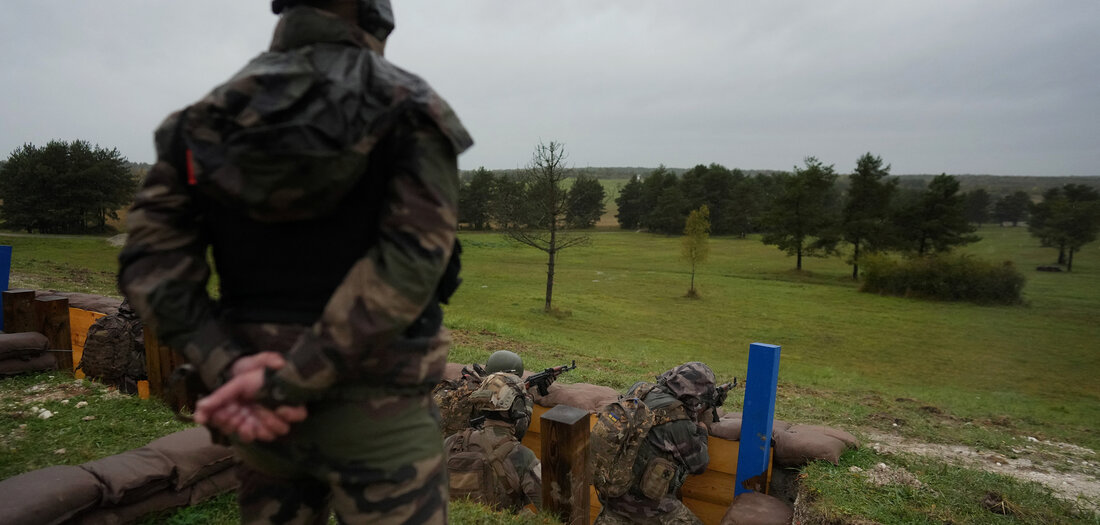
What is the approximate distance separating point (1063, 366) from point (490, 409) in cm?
1728

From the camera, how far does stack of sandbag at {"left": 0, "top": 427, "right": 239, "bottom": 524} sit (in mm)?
2600

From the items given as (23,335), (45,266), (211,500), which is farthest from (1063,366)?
(45,266)

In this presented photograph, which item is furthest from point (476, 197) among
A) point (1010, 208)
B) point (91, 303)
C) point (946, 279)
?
point (91, 303)

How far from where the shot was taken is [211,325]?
1327mm

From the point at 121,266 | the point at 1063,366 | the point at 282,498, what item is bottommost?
the point at 1063,366

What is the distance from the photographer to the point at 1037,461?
612cm

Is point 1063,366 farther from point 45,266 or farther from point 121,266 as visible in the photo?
point 45,266

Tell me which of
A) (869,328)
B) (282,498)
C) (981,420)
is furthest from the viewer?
(869,328)

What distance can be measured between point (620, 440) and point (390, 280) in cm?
347

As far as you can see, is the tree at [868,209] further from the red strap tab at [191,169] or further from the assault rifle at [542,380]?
the red strap tab at [191,169]

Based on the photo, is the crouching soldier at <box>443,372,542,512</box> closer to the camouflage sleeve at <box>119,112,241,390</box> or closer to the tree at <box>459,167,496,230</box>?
the camouflage sleeve at <box>119,112,241,390</box>

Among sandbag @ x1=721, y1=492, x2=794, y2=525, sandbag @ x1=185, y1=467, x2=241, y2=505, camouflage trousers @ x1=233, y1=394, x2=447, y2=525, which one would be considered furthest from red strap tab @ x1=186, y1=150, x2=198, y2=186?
sandbag @ x1=721, y1=492, x2=794, y2=525

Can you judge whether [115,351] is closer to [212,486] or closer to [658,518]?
[212,486]

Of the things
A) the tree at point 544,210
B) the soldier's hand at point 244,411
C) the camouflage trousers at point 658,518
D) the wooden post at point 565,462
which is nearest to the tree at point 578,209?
the tree at point 544,210
